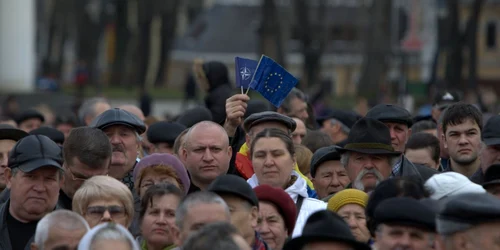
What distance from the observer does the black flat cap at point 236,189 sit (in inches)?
360

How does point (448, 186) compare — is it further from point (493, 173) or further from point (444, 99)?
point (444, 99)

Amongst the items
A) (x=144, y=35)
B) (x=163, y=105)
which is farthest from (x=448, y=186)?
(x=144, y=35)

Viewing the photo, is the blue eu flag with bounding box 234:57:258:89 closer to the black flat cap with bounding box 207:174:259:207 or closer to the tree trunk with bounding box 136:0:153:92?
the black flat cap with bounding box 207:174:259:207

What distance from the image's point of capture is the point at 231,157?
1205cm

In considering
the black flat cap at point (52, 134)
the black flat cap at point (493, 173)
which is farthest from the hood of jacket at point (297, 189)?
the black flat cap at point (52, 134)

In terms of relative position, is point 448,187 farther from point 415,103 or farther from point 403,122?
point 415,103

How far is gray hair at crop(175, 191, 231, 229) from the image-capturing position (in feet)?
28.2

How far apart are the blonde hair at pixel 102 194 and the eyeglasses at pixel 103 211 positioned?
32 mm

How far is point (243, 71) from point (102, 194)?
3119mm

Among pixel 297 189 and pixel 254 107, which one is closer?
pixel 297 189

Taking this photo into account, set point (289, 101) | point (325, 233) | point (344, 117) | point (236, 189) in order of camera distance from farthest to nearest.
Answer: point (344, 117)
point (289, 101)
point (236, 189)
point (325, 233)

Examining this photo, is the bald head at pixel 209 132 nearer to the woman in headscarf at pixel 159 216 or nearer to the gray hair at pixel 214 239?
the woman in headscarf at pixel 159 216

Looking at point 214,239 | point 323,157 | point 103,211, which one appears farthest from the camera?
point 323,157

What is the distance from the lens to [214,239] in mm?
7254
